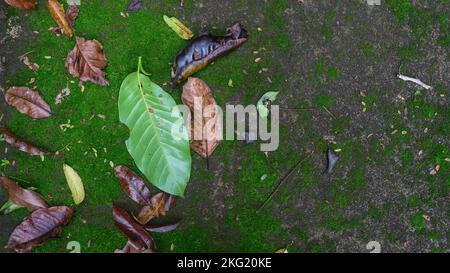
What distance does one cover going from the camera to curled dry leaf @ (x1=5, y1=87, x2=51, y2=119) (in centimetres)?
271

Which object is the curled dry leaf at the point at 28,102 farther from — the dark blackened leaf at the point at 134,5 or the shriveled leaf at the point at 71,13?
the dark blackened leaf at the point at 134,5

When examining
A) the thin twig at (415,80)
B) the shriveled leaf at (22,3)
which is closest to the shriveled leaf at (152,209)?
the shriveled leaf at (22,3)

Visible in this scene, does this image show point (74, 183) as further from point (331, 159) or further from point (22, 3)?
point (331, 159)

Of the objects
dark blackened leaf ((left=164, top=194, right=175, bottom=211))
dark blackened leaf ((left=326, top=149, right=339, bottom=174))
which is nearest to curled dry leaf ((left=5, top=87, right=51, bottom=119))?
dark blackened leaf ((left=164, top=194, right=175, bottom=211))

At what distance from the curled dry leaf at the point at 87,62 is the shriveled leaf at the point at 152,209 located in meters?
0.65

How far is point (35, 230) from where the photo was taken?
2686 millimetres

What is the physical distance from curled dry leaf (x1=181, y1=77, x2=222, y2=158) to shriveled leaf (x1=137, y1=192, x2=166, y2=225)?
1.01 feet

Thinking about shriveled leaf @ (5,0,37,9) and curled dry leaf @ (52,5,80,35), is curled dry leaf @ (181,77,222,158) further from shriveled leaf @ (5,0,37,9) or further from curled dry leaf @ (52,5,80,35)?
shriveled leaf @ (5,0,37,9)

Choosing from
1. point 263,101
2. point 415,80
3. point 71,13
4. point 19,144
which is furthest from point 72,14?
point 415,80

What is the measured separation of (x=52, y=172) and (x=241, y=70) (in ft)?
3.66

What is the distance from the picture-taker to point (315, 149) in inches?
108

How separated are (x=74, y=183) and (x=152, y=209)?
16.8 inches

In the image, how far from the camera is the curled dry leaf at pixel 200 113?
2678 mm
